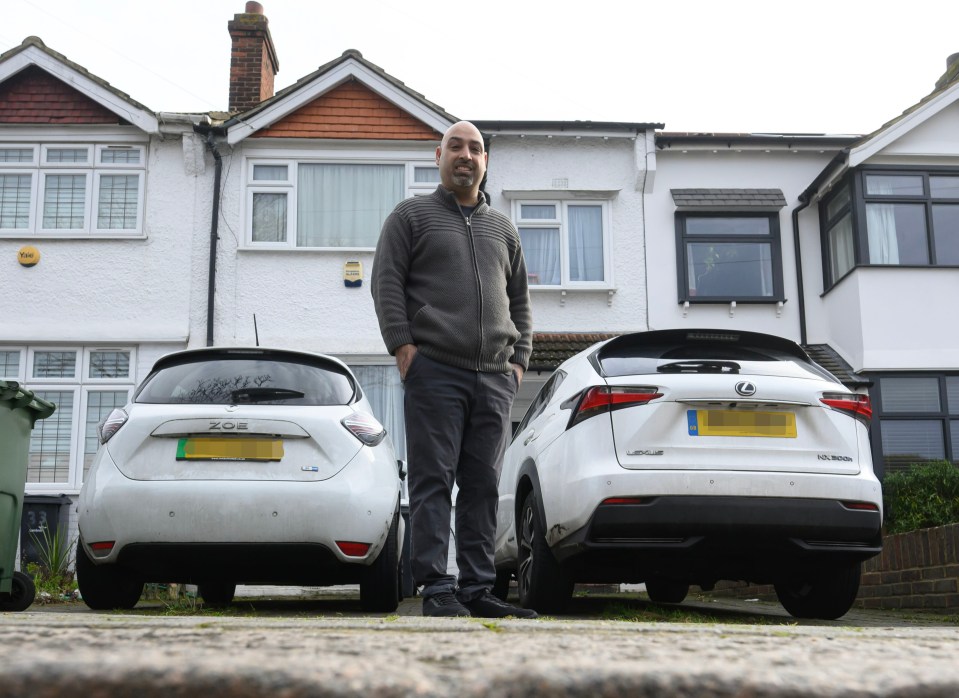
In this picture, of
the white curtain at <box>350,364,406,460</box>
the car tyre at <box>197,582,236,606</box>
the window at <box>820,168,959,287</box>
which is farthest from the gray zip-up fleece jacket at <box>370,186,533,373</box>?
the window at <box>820,168,959,287</box>

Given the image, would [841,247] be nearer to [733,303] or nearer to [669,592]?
[733,303]

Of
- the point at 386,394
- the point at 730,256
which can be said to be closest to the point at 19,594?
the point at 386,394

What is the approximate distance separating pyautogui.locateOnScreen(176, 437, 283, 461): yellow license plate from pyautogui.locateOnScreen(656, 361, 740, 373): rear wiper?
198 centimetres

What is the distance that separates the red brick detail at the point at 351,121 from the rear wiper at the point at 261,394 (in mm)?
10130

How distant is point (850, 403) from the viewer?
5.26 m

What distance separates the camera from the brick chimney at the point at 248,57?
1661 centimetres

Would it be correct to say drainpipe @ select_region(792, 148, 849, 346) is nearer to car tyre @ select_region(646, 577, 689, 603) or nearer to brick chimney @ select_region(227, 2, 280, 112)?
car tyre @ select_region(646, 577, 689, 603)

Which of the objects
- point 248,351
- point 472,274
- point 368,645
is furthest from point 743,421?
point 368,645

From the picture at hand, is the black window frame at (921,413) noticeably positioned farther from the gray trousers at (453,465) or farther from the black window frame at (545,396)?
the gray trousers at (453,465)

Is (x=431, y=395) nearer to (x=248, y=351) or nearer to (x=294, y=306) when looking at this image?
(x=248, y=351)

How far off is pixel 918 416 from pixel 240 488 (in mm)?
11891

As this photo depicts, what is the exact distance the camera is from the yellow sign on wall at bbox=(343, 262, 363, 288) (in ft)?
48.5

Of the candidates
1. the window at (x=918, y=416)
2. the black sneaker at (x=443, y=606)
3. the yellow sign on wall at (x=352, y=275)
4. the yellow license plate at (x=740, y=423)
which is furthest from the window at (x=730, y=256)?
the black sneaker at (x=443, y=606)

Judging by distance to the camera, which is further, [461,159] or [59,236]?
[59,236]
